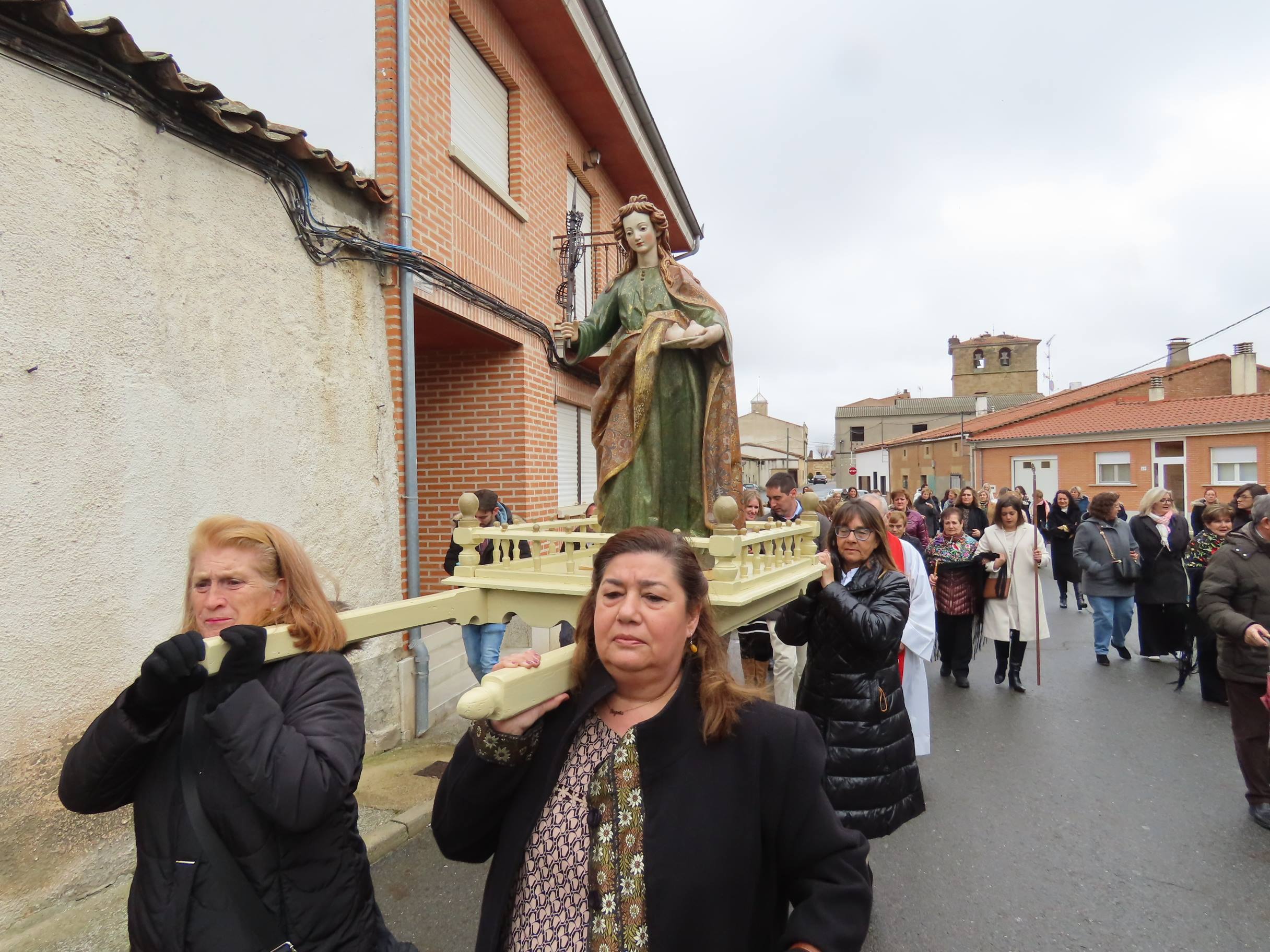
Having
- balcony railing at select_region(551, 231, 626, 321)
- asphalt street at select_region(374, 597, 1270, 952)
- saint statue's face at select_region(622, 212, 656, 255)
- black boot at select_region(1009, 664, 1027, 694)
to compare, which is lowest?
asphalt street at select_region(374, 597, 1270, 952)

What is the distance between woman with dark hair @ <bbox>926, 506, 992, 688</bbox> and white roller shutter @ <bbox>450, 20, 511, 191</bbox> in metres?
5.37

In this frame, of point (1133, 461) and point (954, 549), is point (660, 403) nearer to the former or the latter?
point (954, 549)

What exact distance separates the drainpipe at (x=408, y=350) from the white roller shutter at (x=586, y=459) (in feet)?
11.1

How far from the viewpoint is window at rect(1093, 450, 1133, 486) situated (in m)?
26.7

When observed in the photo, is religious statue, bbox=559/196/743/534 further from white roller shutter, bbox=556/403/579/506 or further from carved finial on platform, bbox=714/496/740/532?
white roller shutter, bbox=556/403/579/506

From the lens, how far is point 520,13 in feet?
21.9

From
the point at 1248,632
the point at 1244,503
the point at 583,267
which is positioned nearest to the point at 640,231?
the point at 1248,632

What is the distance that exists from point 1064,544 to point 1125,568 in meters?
3.74

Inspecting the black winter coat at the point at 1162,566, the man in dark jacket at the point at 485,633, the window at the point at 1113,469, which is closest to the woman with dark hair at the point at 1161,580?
the black winter coat at the point at 1162,566

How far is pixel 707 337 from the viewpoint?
9.25ft

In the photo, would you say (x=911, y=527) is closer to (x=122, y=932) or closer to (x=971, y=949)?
(x=971, y=949)

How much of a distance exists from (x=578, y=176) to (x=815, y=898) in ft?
28.8

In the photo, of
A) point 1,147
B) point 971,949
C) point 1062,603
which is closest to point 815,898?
point 971,949

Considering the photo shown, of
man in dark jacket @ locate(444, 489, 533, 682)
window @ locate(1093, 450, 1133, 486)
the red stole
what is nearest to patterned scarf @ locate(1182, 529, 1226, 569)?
the red stole
